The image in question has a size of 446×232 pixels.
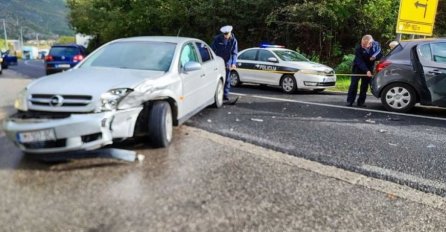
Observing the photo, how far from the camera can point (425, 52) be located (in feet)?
26.0

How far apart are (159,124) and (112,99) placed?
2.26ft

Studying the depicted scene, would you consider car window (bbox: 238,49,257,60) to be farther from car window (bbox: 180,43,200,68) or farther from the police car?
car window (bbox: 180,43,200,68)

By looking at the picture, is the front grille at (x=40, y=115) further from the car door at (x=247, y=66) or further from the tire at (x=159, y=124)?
the car door at (x=247, y=66)

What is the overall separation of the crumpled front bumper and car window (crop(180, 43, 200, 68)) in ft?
6.03

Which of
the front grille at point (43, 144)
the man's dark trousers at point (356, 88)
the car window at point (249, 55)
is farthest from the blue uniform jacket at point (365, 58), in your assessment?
the front grille at point (43, 144)

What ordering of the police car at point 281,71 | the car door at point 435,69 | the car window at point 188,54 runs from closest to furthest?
the car window at point 188,54
the car door at point 435,69
the police car at point 281,71

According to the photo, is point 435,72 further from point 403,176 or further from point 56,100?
point 56,100

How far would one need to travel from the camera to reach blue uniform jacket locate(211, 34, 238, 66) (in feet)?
29.7

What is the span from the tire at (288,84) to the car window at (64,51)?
9.46 metres

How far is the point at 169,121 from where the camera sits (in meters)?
5.30

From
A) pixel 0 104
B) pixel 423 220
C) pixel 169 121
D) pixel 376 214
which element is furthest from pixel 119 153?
pixel 0 104

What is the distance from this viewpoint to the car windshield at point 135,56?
569 centimetres

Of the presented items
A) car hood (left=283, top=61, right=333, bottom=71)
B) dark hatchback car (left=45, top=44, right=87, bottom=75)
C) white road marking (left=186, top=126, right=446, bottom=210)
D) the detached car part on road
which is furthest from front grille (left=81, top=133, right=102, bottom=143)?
dark hatchback car (left=45, top=44, right=87, bottom=75)

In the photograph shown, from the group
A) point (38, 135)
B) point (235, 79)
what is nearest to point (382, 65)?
point (235, 79)
